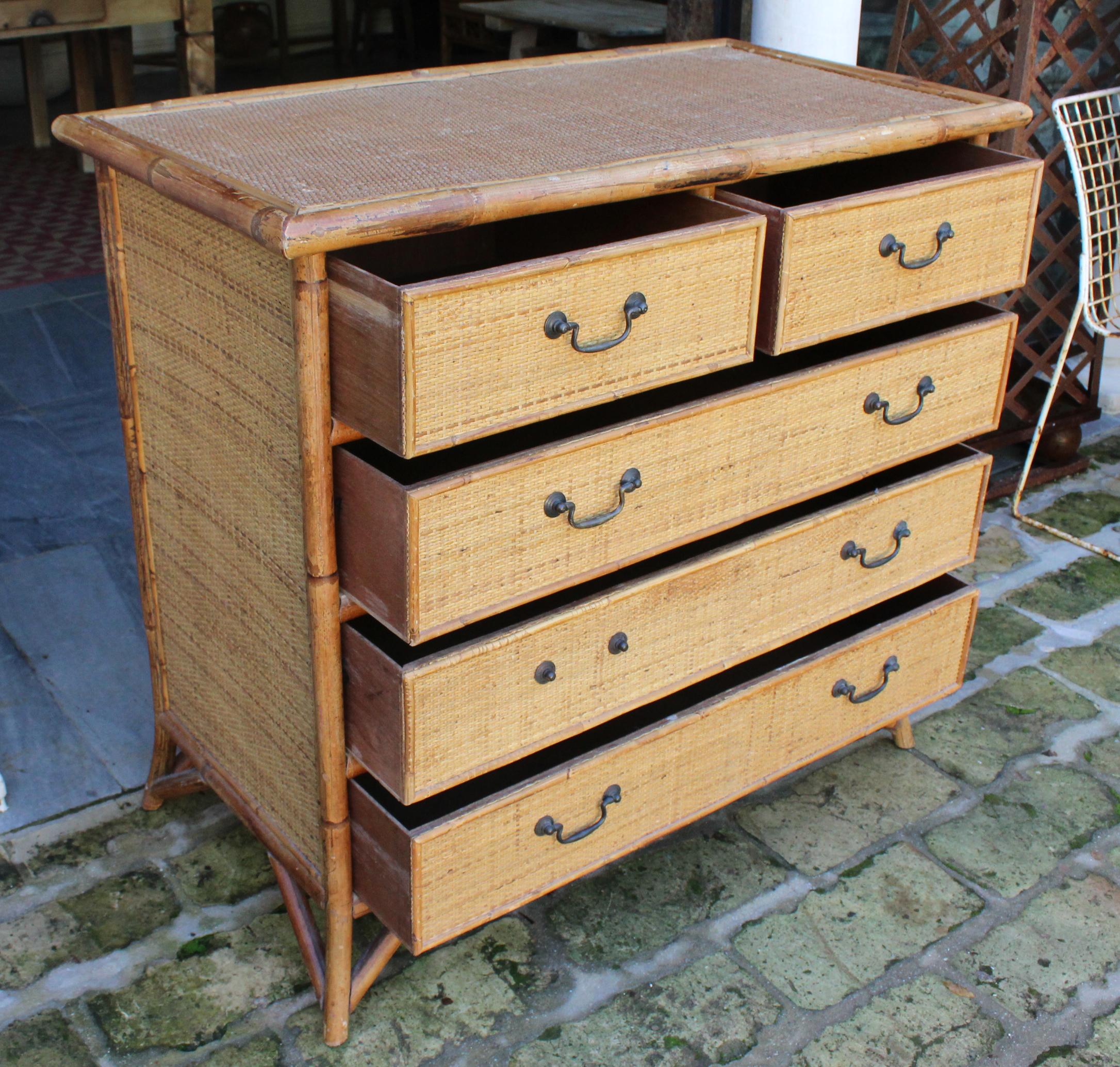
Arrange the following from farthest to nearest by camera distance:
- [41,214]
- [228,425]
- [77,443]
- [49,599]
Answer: [41,214] < [77,443] < [49,599] < [228,425]

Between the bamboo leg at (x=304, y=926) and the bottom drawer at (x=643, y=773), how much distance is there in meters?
0.16

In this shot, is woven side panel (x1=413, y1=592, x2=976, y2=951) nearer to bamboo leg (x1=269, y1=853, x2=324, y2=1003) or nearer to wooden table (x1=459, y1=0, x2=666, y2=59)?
bamboo leg (x1=269, y1=853, x2=324, y2=1003)

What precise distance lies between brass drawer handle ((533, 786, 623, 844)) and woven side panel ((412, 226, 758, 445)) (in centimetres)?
58

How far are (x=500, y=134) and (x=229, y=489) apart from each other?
0.56 meters

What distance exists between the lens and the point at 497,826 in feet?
5.66

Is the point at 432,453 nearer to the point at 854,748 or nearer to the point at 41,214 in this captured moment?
the point at 854,748

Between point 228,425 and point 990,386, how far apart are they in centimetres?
116

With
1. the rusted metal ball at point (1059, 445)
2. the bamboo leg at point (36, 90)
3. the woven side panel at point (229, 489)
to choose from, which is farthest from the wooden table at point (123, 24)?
the rusted metal ball at point (1059, 445)

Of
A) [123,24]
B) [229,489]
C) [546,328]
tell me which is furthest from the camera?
[123,24]

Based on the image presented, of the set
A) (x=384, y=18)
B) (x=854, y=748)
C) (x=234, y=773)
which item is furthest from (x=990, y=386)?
(x=384, y=18)

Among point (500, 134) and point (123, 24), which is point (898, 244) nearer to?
point (500, 134)

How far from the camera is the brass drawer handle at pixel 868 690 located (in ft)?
6.95

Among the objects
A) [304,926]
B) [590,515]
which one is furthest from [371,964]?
[590,515]

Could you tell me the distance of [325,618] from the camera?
1.58 meters
